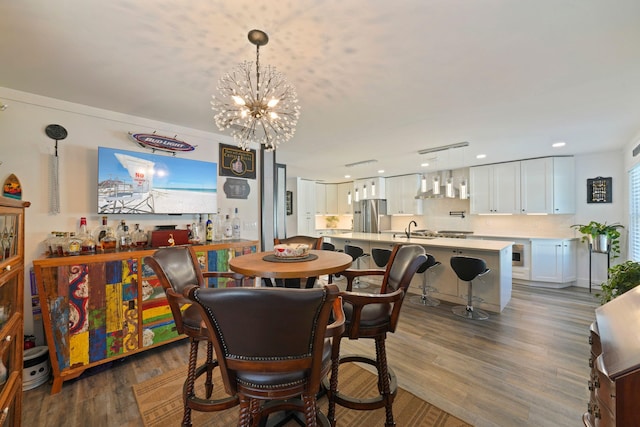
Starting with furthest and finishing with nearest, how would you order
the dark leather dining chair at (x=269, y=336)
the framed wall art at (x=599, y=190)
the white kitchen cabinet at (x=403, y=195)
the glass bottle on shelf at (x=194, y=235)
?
1. the white kitchen cabinet at (x=403, y=195)
2. the framed wall art at (x=599, y=190)
3. the glass bottle on shelf at (x=194, y=235)
4. the dark leather dining chair at (x=269, y=336)

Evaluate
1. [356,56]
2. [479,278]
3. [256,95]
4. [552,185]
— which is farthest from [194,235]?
[552,185]

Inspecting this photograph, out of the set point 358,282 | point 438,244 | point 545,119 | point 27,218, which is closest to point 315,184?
A: point 358,282

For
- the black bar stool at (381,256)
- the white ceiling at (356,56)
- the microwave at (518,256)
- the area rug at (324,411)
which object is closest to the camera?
the white ceiling at (356,56)

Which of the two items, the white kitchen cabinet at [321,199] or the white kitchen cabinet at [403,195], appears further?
the white kitchen cabinet at [321,199]

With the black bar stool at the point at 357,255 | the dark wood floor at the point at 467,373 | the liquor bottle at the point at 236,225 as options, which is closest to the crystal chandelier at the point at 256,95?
the liquor bottle at the point at 236,225

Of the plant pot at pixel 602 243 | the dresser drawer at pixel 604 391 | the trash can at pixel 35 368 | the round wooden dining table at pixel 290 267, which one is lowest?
the trash can at pixel 35 368

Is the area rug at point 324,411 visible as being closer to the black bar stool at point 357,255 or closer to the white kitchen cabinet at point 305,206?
the black bar stool at point 357,255

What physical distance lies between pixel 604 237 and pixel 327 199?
247 inches

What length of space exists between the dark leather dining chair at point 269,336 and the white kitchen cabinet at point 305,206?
20.8 feet

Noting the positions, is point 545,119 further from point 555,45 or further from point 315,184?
point 315,184

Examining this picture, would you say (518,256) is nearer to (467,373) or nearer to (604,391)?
(467,373)

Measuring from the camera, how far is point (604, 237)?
4160 mm

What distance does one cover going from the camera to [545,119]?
9.68ft

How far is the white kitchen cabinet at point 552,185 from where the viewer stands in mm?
4797
